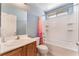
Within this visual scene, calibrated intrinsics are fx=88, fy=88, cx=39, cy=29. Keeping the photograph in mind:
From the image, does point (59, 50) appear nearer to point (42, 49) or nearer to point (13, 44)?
point (42, 49)

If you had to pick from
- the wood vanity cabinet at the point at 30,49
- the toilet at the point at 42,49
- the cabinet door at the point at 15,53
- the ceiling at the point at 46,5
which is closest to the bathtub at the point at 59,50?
the toilet at the point at 42,49

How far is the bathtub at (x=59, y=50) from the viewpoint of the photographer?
60.1 inches

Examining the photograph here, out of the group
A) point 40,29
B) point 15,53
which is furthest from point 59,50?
point 15,53

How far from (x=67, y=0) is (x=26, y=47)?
3.59 feet

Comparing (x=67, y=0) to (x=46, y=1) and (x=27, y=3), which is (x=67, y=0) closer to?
(x=46, y=1)

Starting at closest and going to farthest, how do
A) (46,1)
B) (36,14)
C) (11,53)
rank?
(11,53)
(46,1)
(36,14)

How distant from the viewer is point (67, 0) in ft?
4.92

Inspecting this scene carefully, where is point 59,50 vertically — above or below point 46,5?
below

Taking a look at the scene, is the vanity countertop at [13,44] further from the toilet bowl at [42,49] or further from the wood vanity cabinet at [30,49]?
the toilet bowl at [42,49]

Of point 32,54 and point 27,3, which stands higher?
point 27,3

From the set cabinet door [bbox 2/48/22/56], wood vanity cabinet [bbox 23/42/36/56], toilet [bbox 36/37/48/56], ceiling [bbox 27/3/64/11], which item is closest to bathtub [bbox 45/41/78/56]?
toilet [bbox 36/37/48/56]

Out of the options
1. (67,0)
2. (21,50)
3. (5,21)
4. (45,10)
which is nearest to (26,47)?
(21,50)

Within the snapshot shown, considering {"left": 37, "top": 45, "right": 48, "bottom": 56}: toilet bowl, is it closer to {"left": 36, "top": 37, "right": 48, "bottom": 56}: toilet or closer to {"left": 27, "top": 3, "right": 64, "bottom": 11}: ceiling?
{"left": 36, "top": 37, "right": 48, "bottom": 56}: toilet

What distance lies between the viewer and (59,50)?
161cm
